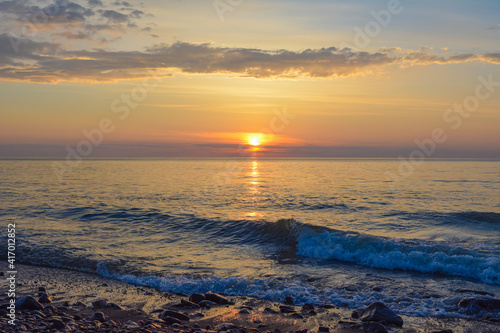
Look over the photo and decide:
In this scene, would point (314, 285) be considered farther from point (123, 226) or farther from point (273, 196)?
point (273, 196)

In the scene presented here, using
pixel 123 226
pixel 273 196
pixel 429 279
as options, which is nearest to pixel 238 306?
pixel 429 279

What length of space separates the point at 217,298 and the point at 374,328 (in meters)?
4.37

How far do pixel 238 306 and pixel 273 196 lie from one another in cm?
2643

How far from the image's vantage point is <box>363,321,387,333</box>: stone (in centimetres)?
863

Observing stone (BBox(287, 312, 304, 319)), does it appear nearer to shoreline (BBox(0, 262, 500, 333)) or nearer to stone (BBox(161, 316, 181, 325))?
shoreline (BBox(0, 262, 500, 333))

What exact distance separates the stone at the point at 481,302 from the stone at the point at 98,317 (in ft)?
31.1

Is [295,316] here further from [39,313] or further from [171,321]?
[39,313]

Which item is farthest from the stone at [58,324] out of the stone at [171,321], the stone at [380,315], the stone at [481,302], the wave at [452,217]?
the wave at [452,217]

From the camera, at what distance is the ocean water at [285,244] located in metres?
12.2

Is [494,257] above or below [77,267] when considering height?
above

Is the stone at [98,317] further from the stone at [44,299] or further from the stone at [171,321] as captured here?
the stone at [44,299]

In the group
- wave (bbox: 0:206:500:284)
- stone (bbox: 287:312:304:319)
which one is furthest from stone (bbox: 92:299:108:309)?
stone (bbox: 287:312:304:319)

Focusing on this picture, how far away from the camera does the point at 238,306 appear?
34.4 ft

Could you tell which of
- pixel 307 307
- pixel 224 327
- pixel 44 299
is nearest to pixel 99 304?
pixel 44 299
